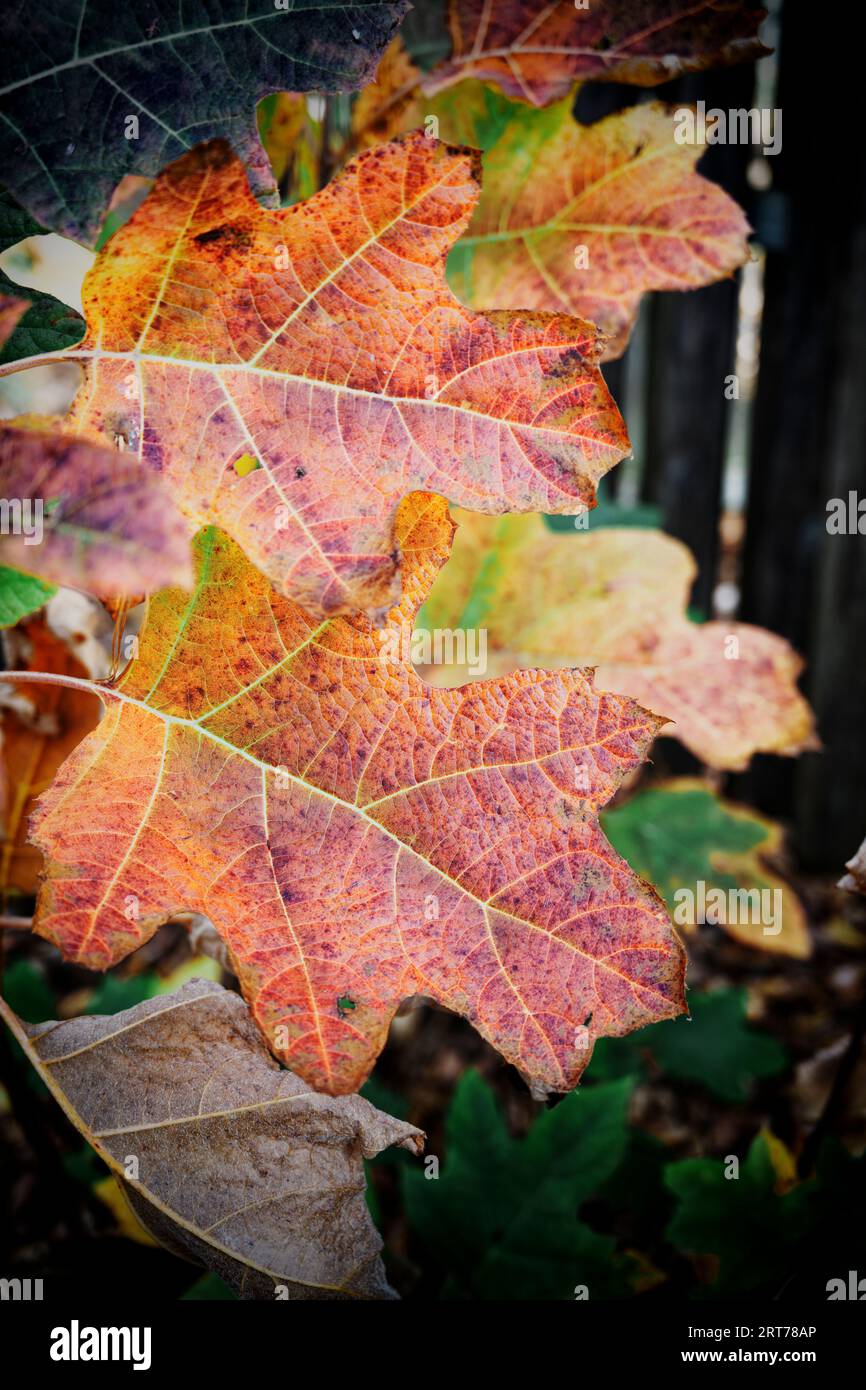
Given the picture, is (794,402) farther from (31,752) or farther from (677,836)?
(31,752)

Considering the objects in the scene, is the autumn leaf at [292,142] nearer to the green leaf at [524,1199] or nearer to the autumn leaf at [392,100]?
the autumn leaf at [392,100]

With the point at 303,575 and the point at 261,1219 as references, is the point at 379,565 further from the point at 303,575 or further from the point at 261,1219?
the point at 261,1219

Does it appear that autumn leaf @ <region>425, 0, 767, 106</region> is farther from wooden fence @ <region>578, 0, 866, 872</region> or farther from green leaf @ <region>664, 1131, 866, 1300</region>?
wooden fence @ <region>578, 0, 866, 872</region>

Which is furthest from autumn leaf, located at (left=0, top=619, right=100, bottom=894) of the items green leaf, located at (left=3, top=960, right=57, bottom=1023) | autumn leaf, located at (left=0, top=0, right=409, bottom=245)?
autumn leaf, located at (left=0, top=0, right=409, bottom=245)

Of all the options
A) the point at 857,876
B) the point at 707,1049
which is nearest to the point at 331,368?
the point at 857,876
